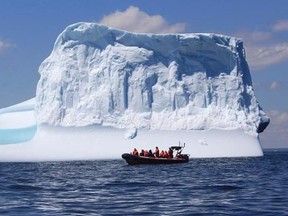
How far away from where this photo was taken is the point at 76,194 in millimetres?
12570

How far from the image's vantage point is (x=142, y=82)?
1396 inches

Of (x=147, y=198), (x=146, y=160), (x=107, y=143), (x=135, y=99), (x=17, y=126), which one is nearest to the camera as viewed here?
(x=147, y=198)

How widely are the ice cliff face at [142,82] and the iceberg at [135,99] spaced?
7 cm

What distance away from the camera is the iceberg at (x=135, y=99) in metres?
34.4

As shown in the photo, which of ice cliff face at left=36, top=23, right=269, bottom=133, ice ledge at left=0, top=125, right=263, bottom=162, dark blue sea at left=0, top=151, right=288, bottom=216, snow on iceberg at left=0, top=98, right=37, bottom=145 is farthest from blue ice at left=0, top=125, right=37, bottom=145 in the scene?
dark blue sea at left=0, top=151, right=288, bottom=216

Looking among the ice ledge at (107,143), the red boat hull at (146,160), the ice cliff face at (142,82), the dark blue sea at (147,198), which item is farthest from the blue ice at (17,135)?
the dark blue sea at (147,198)

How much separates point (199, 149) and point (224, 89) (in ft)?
16.8

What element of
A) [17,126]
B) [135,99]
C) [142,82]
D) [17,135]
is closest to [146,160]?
[135,99]

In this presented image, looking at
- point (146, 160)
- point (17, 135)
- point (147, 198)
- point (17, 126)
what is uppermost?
point (17, 126)

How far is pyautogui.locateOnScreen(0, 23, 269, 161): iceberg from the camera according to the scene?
34.4m

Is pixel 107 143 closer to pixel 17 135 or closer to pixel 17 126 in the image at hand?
pixel 17 135

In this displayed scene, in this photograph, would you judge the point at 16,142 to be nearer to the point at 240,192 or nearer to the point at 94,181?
the point at 94,181

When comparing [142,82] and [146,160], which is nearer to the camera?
[146,160]

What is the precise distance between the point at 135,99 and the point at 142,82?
1261 mm
